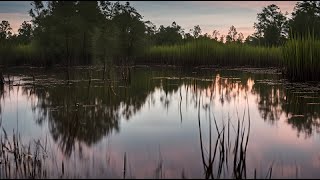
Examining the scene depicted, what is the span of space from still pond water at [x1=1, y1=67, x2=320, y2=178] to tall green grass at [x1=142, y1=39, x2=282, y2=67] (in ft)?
36.1

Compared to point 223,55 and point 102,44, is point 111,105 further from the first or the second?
point 102,44

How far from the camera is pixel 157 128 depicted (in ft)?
20.0

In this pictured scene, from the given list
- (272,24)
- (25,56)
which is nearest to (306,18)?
(272,24)

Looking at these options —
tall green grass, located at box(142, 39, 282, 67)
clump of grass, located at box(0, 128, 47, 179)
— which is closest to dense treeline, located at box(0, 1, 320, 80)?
tall green grass, located at box(142, 39, 282, 67)

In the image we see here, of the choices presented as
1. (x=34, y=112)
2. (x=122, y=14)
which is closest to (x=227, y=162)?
(x=34, y=112)

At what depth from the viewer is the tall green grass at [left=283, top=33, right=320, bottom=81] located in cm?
1104

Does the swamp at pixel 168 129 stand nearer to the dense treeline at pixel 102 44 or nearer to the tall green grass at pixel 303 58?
the tall green grass at pixel 303 58

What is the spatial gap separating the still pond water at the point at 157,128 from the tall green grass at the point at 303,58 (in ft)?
2.37

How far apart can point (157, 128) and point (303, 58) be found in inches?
275

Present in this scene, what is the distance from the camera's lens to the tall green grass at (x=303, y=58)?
11038mm

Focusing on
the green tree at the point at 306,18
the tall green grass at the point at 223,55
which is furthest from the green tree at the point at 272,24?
the tall green grass at the point at 223,55

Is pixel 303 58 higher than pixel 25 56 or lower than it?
lower

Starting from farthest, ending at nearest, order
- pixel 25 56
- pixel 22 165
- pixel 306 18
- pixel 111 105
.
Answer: pixel 306 18 → pixel 25 56 → pixel 111 105 → pixel 22 165

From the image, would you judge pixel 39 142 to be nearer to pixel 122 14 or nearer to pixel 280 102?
pixel 280 102
